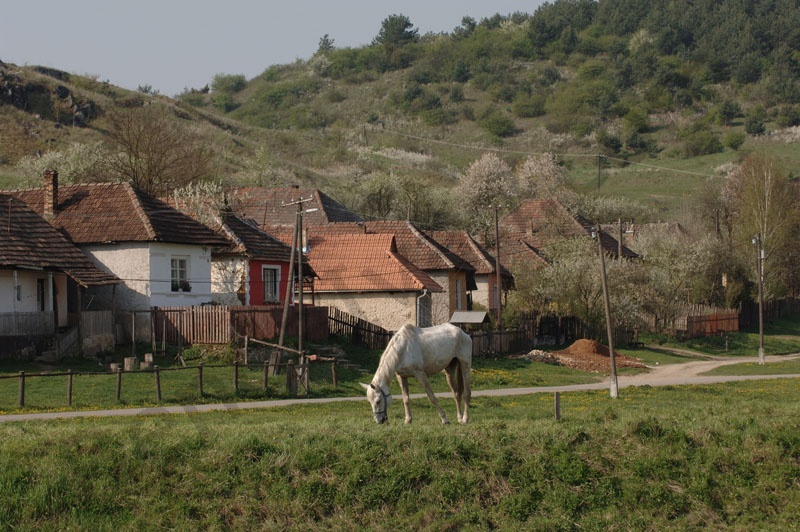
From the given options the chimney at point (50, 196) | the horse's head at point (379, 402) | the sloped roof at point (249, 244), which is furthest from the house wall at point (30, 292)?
the horse's head at point (379, 402)

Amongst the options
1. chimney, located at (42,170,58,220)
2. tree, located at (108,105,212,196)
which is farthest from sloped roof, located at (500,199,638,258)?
chimney, located at (42,170,58,220)

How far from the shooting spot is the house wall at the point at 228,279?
46.1m

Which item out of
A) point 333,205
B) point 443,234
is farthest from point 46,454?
point 333,205

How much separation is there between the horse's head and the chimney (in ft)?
87.9

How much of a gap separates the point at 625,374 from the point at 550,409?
64.0 ft

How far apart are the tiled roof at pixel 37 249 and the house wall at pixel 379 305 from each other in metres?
13.8

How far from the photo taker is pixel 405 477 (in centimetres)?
1817

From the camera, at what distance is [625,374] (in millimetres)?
46000

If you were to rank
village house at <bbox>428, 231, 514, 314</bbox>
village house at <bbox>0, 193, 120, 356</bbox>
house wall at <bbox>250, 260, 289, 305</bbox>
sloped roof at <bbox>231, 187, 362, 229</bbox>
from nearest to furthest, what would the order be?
village house at <bbox>0, 193, 120, 356</bbox>
house wall at <bbox>250, 260, 289, 305</bbox>
village house at <bbox>428, 231, 514, 314</bbox>
sloped roof at <bbox>231, 187, 362, 229</bbox>

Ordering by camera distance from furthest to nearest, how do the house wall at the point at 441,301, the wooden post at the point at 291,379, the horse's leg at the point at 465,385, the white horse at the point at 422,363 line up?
the house wall at the point at 441,301 → the wooden post at the point at 291,379 → the horse's leg at the point at 465,385 → the white horse at the point at 422,363

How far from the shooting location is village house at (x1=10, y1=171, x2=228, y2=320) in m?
40.6

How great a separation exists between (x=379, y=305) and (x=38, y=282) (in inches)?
702

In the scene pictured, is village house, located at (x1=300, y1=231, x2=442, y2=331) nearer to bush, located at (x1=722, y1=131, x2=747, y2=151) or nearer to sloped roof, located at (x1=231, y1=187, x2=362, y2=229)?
sloped roof, located at (x1=231, y1=187, x2=362, y2=229)

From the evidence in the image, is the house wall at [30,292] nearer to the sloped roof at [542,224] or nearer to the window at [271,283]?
the window at [271,283]
